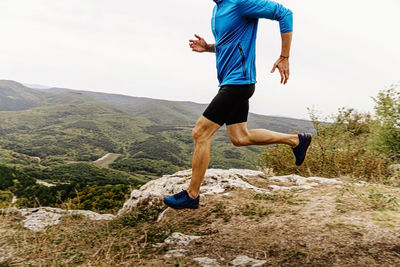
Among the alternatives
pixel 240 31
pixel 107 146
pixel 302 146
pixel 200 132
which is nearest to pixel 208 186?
pixel 302 146

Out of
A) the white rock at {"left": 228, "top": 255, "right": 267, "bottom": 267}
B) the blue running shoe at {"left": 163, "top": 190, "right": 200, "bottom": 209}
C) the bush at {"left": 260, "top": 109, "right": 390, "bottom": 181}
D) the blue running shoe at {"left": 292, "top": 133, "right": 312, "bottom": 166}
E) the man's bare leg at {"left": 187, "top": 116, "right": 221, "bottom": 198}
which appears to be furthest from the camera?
the bush at {"left": 260, "top": 109, "right": 390, "bottom": 181}

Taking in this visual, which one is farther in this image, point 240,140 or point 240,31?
point 240,140

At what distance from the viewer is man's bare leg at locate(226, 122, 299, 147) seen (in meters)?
3.07

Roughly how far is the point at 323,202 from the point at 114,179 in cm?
8526

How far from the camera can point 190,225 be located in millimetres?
3055

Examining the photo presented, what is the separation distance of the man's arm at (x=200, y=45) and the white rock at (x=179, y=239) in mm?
2349

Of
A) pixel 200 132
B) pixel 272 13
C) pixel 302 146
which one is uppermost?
pixel 272 13

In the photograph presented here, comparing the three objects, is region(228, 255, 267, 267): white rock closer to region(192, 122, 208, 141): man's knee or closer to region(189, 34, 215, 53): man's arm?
region(192, 122, 208, 141): man's knee

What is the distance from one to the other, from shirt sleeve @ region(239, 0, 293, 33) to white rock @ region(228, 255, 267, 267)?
2200mm

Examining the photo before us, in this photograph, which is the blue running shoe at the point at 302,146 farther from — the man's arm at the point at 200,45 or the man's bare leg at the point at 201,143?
the man's arm at the point at 200,45

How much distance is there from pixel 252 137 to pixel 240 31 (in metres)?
1.20

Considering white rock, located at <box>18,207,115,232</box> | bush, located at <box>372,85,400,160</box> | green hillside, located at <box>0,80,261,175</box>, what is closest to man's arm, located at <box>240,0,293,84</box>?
white rock, located at <box>18,207,115,232</box>

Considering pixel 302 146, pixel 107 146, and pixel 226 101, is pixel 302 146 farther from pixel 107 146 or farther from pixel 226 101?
pixel 107 146

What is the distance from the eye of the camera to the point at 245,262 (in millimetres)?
2146
